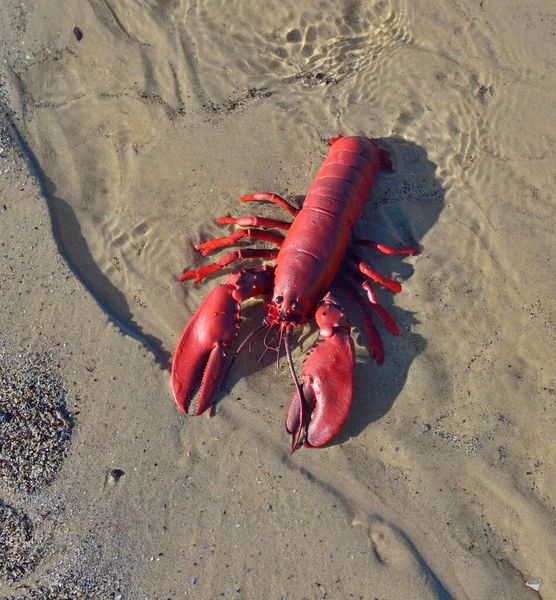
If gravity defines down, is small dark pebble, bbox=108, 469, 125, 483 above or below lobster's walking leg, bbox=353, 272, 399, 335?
below

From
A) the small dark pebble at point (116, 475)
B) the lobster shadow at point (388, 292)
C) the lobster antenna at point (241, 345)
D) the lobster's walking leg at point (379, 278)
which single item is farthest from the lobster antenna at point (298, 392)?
the small dark pebble at point (116, 475)

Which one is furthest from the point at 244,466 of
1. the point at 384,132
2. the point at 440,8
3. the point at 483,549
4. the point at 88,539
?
the point at 440,8

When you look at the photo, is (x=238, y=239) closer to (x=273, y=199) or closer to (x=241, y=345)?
(x=273, y=199)

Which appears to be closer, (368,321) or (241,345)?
(241,345)

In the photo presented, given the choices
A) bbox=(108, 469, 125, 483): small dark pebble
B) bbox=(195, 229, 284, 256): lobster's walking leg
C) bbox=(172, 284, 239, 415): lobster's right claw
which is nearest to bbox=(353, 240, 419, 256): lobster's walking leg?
bbox=(195, 229, 284, 256): lobster's walking leg

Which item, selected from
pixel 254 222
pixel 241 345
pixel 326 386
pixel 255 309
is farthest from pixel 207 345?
pixel 254 222

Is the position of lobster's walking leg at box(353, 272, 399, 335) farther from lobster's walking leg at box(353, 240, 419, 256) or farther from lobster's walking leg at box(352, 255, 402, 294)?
lobster's walking leg at box(353, 240, 419, 256)

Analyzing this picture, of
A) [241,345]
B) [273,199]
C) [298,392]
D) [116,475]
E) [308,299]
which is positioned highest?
[273,199]
